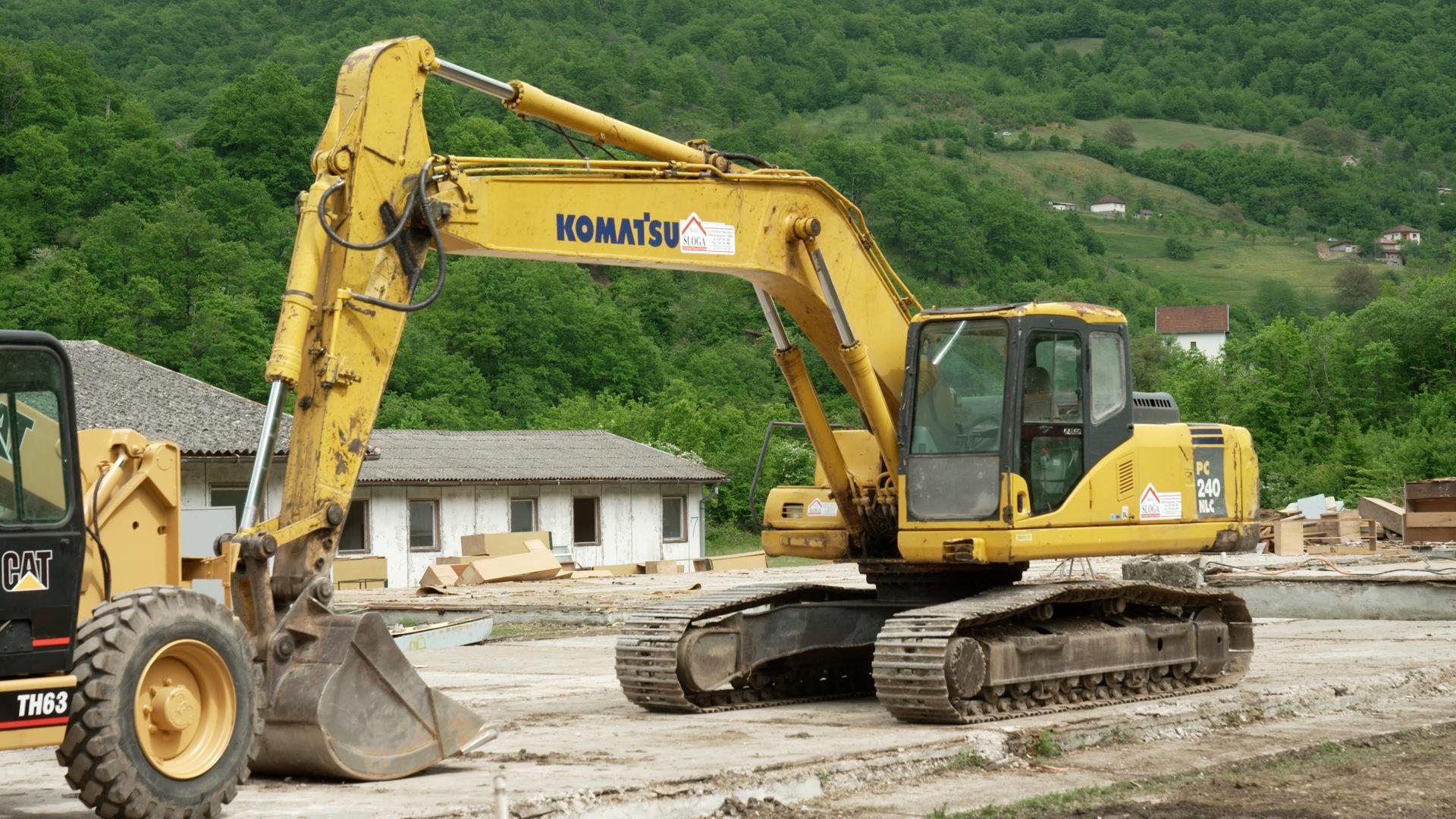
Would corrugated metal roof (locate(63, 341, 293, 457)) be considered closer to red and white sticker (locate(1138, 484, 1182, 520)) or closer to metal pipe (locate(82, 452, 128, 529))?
red and white sticker (locate(1138, 484, 1182, 520))

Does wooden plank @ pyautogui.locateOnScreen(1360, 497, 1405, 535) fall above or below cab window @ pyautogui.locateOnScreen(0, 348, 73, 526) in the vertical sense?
below

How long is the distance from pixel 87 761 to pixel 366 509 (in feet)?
100

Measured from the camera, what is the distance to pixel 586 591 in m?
29.1

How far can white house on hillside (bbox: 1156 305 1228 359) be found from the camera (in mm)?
129875

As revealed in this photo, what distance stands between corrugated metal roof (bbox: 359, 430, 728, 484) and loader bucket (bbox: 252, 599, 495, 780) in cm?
2739

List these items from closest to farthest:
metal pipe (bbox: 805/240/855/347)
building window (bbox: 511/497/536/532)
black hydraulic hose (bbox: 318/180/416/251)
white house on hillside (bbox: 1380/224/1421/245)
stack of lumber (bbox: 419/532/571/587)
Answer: black hydraulic hose (bbox: 318/180/416/251) → metal pipe (bbox: 805/240/855/347) → stack of lumber (bbox: 419/532/571/587) → building window (bbox: 511/497/536/532) → white house on hillside (bbox: 1380/224/1421/245)

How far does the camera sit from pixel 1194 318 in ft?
437

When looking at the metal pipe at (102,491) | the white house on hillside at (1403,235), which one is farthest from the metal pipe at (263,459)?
the white house on hillside at (1403,235)

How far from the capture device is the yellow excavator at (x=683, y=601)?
7941 mm

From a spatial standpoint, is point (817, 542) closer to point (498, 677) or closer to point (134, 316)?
point (498, 677)

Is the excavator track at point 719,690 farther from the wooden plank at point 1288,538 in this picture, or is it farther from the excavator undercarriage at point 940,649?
the wooden plank at point 1288,538

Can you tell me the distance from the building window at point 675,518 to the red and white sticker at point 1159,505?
31.3 meters

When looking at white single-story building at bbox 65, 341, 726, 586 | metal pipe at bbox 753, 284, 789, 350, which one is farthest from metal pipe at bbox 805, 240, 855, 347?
white single-story building at bbox 65, 341, 726, 586

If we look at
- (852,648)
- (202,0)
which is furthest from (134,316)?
(202,0)
